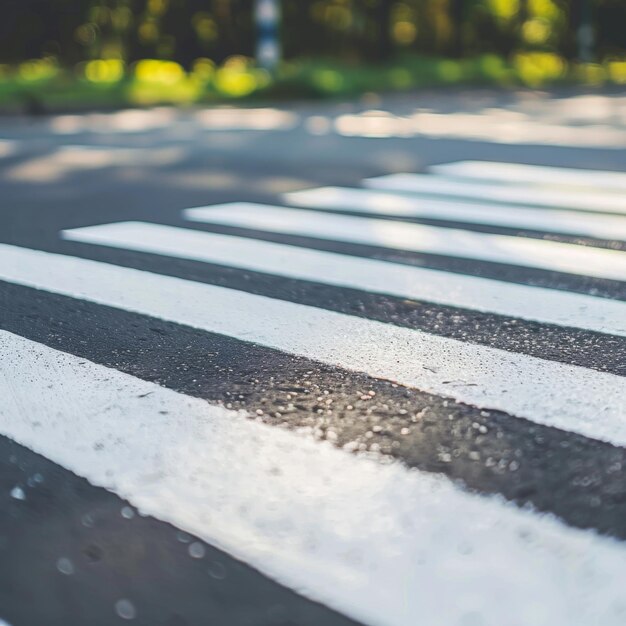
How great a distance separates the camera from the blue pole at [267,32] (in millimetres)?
20188

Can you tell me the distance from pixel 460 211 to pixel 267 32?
44.7 ft

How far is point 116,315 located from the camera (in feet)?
15.7

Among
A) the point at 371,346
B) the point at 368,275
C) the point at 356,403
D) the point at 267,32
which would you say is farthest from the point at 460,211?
the point at 267,32

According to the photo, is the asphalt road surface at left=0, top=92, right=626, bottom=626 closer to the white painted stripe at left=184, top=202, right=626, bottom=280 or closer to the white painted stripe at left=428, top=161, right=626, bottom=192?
the white painted stripe at left=184, top=202, right=626, bottom=280

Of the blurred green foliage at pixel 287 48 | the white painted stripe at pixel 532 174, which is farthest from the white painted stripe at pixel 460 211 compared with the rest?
the blurred green foliage at pixel 287 48

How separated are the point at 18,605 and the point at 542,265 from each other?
12.8ft

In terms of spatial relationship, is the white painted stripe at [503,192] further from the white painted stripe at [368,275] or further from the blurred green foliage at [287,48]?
the blurred green foliage at [287,48]

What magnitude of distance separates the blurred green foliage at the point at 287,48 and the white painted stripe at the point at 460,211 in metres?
11.2

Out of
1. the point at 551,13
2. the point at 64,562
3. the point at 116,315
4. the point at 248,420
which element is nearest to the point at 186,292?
the point at 116,315

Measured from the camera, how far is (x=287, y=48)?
3556 centimetres

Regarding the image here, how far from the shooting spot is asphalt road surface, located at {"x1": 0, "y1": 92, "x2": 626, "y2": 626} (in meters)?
2.50

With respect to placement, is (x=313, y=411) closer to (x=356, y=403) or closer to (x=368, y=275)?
(x=356, y=403)

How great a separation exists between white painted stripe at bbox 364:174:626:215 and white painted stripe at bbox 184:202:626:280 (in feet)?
4.10

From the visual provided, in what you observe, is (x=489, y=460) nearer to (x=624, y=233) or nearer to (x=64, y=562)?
(x=64, y=562)
